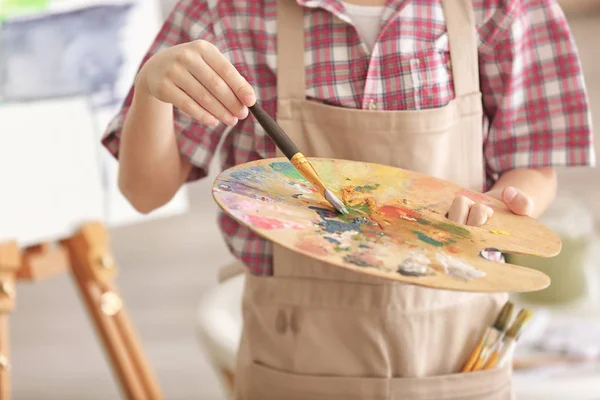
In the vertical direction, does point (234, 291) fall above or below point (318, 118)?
below

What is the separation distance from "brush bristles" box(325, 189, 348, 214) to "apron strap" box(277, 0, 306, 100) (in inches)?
7.7

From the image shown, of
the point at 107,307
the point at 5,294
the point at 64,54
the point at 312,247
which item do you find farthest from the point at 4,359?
the point at 312,247

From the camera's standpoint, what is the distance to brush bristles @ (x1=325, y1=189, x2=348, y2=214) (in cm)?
73

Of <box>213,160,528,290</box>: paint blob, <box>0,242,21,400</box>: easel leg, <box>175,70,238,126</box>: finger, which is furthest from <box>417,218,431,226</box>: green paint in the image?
<box>0,242,21,400</box>: easel leg

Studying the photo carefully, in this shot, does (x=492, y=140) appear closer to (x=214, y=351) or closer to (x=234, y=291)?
(x=214, y=351)

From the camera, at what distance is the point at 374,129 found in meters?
0.88

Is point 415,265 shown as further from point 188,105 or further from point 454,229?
point 188,105

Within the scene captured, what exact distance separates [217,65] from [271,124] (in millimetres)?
74

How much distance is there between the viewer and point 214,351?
168 cm

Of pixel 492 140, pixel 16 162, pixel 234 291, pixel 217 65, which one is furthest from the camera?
pixel 234 291

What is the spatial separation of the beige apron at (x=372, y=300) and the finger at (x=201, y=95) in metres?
0.15

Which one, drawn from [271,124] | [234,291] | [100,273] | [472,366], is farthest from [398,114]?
[234,291]

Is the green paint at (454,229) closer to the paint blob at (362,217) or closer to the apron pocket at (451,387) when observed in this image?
the paint blob at (362,217)

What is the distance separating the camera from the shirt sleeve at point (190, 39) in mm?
913
